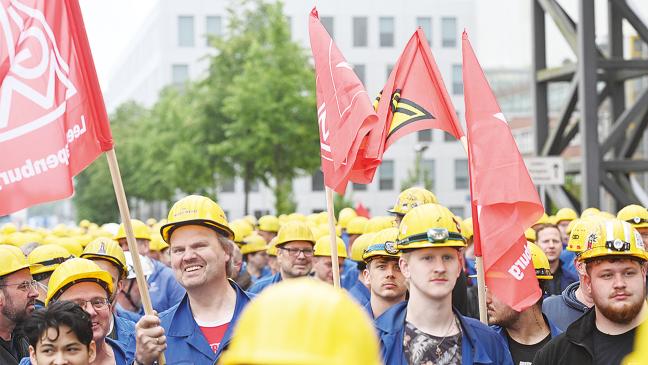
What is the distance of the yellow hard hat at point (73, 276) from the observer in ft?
18.8

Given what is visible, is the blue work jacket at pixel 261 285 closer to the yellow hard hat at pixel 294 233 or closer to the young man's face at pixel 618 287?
the yellow hard hat at pixel 294 233

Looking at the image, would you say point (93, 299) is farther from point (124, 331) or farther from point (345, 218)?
point (345, 218)

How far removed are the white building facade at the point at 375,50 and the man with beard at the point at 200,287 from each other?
64.1m

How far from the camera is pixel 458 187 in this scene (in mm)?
73000

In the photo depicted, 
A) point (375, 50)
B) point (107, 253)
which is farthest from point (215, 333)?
point (375, 50)

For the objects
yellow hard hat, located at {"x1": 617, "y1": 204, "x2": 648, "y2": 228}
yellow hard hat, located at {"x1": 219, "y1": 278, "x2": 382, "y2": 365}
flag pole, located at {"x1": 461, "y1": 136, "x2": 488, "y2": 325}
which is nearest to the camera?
yellow hard hat, located at {"x1": 219, "y1": 278, "x2": 382, "y2": 365}

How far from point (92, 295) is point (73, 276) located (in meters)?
0.15

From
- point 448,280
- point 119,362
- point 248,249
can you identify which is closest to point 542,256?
point 448,280

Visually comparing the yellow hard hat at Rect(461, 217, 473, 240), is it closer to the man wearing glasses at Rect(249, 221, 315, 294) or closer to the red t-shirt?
the man wearing glasses at Rect(249, 221, 315, 294)

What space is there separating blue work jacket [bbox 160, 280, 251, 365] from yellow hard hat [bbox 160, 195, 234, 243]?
438 mm

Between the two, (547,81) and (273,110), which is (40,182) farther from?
(273,110)

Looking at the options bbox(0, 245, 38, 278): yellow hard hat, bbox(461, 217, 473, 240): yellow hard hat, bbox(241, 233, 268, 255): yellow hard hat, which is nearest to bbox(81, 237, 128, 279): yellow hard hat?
bbox(0, 245, 38, 278): yellow hard hat

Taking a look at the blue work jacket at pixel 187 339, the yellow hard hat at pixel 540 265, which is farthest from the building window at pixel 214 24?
the blue work jacket at pixel 187 339

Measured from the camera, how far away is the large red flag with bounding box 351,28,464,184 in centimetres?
699
